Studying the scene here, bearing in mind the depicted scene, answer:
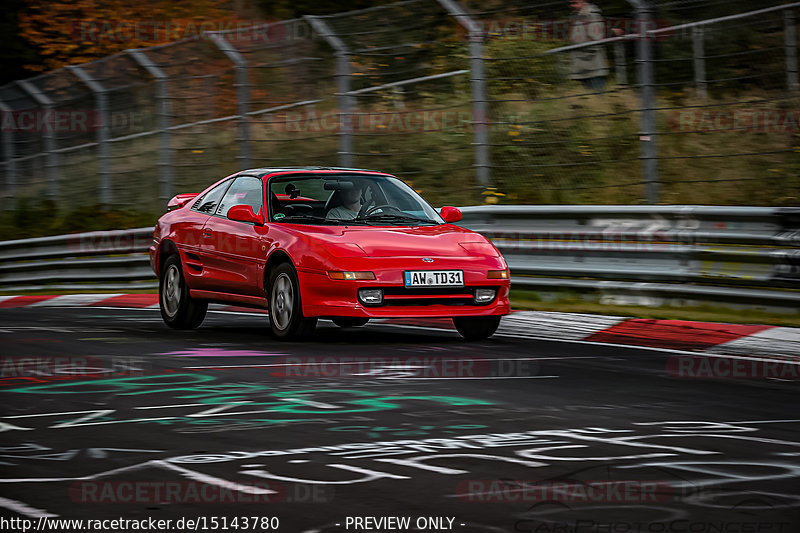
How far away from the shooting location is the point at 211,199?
Result: 12.7 m

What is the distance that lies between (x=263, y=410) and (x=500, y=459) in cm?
187

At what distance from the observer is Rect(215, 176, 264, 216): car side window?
11758mm

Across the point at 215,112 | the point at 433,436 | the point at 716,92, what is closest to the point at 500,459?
the point at 433,436

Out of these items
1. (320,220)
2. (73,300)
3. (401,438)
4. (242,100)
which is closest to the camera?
(401,438)

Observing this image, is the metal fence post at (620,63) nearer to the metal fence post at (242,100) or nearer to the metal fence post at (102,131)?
the metal fence post at (242,100)

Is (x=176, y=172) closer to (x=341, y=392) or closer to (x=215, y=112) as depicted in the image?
(x=215, y=112)

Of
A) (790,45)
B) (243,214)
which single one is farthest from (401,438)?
(790,45)

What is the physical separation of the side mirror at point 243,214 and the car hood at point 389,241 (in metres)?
0.57

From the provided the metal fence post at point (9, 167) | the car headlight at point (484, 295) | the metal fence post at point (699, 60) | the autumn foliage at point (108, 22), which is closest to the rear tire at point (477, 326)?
the car headlight at point (484, 295)

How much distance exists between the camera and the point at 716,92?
13031mm

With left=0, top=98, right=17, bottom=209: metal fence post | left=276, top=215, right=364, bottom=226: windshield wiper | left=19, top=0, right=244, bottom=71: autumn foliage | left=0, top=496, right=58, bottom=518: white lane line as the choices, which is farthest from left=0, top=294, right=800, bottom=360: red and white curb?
left=19, top=0, right=244, bottom=71: autumn foliage

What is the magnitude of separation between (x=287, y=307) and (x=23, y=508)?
6.04 metres

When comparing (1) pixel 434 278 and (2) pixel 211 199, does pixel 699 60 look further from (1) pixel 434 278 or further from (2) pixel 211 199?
(2) pixel 211 199

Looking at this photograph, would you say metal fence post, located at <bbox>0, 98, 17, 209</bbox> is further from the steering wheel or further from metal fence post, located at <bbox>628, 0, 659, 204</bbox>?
metal fence post, located at <bbox>628, 0, 659, 204</bbox>
